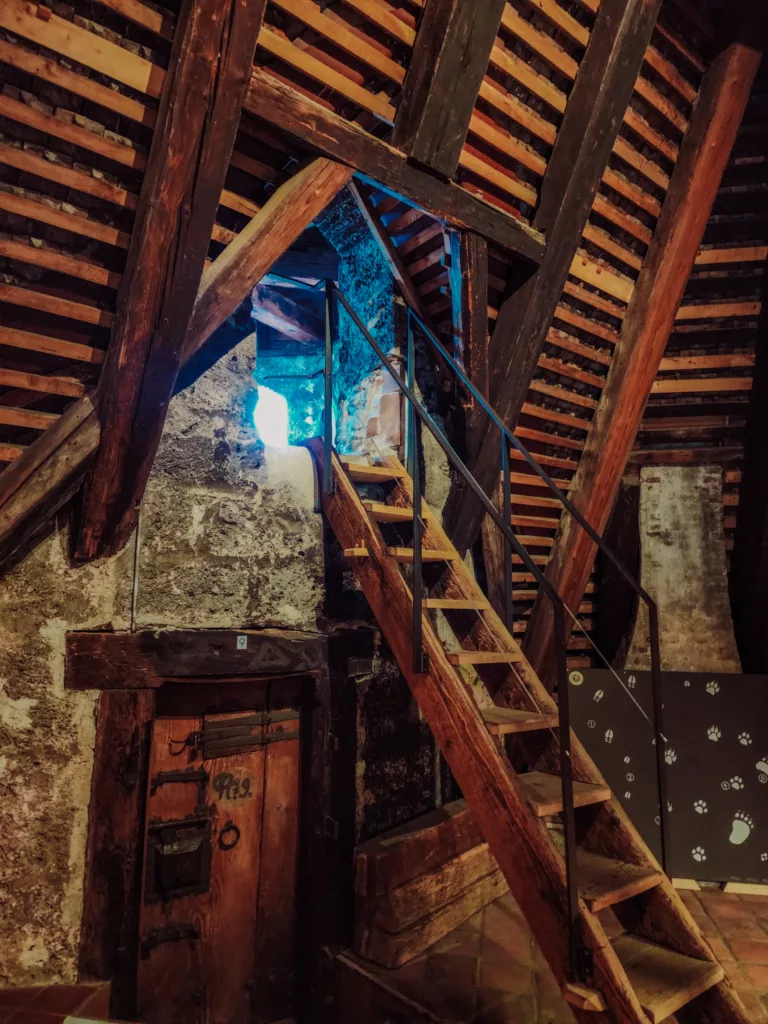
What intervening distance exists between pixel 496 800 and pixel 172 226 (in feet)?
8.35

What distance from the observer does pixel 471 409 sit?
3.90 m

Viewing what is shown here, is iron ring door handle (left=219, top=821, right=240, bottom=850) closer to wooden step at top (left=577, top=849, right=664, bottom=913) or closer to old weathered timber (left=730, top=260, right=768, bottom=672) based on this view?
wooden step at top (left=577, top=849, right=664, bottom=913)

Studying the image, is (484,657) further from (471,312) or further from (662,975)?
(471,312)

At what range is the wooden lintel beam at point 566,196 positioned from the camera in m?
3.47

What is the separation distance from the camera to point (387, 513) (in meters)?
3.53

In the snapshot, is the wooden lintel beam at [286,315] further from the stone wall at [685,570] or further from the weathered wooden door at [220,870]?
the weathered wooden door at [220,870]

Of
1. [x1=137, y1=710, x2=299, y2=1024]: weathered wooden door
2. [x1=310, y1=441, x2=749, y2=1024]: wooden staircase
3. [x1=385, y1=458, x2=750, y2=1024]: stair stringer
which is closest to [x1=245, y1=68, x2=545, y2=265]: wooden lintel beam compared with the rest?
[x1=310, y1=441, x2=749, y2=1024]: wooden staircase

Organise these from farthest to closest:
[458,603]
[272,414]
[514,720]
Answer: [272,414] → [458,603] → [514,720]

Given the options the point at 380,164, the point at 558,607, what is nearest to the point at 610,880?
the point at 558,607

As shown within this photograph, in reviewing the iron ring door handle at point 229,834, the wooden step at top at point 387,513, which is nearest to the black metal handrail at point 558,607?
the wooden step at top at point 387,513

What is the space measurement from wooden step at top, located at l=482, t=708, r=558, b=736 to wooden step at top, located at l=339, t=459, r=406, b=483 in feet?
4.97

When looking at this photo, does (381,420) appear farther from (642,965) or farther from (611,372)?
(642,965)

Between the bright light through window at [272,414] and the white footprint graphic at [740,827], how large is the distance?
572 cm

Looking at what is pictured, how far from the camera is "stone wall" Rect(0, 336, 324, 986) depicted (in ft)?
9.27
